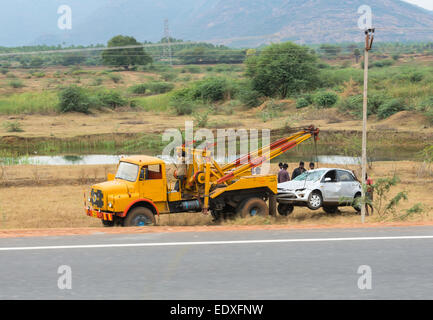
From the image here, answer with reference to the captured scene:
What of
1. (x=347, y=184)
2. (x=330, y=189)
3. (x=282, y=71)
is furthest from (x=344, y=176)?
(x=282, y=71)

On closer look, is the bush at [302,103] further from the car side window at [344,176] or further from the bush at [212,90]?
the car side window at [344,176]

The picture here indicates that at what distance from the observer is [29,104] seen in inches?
2100

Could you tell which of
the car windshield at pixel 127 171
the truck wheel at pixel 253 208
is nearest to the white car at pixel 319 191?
the truck wheel at pixel 253 208

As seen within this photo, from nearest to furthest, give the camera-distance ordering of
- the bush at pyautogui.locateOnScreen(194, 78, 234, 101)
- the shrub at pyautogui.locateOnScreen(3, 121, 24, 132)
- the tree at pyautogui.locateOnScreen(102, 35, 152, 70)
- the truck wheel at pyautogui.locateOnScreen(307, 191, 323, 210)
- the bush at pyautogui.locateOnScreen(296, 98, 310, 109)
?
1. the truck wheel at pyautogui.locateOnScreen(307, 191, 323, 210)
2. the shrub at pyautogui.locateOnScreen(3, 121, 24, 132)
3. the bush at pyautogui.locateOnScreen(296, 98, 310, 109)
4. the bush at pyautogui.locateOnScreen(194, 78, 234, 101)
5. the tree at pyautogui.locateOnScreen(102, 35, 152, 70)

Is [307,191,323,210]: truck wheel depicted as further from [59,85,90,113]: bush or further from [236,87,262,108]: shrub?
[236,87,262,108]: shrub

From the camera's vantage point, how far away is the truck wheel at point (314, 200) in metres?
17.3

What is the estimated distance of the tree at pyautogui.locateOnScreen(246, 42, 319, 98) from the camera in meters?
58.5

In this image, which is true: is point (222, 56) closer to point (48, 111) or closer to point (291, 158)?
point (48, 111)

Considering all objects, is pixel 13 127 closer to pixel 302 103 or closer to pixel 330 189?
pixel 302 103

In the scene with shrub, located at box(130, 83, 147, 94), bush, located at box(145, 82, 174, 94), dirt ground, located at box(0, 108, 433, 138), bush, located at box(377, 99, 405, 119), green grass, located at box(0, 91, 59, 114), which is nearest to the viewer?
dirt ground, located at box(0, 108, 433, 138)

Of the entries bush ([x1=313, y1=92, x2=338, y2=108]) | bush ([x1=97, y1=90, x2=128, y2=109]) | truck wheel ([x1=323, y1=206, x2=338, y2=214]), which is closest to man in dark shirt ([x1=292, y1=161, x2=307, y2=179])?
truck wheel ([x1=323, y1=206, x2=338, y2=214])

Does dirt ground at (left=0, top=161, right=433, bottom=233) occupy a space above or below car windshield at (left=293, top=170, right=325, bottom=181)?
below

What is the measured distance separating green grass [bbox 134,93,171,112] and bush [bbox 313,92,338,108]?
13718 millimetres

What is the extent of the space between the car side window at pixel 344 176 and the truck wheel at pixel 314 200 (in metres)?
1.09
